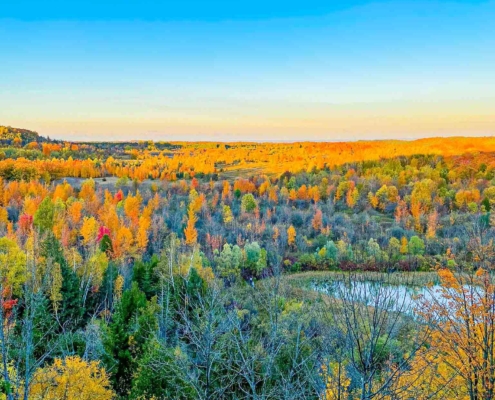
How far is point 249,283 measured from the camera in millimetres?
44906

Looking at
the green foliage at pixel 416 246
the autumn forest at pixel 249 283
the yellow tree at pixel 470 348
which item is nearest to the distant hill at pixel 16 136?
the autumn forest at pixel 249 283

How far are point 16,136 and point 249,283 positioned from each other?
16318 centimetres

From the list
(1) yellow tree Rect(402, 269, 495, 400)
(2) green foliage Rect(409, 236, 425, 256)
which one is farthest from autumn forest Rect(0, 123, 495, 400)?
(2) green foliage Rect(409, 236, 425, 256)

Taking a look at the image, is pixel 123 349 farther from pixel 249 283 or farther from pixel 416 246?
pixel 416 246

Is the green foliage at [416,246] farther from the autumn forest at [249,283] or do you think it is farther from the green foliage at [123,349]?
the green foliage at [123,349]

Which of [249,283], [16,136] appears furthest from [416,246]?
[16,136]

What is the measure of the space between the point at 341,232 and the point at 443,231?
17.5 m

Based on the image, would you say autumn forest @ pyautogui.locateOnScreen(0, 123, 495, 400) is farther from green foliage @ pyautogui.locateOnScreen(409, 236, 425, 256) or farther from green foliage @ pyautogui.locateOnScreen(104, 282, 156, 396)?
green foliage @ pyautogui.locateOnScreen(409, 236, 425, 256)

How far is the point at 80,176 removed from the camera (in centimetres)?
11300

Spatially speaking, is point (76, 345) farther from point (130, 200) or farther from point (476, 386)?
point (130, 200)

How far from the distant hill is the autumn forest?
3059 mm

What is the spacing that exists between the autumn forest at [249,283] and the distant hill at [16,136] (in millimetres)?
3059

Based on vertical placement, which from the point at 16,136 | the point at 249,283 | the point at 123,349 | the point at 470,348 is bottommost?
the point at 249,283

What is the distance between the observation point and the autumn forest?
8.12m
